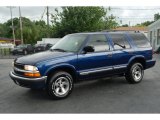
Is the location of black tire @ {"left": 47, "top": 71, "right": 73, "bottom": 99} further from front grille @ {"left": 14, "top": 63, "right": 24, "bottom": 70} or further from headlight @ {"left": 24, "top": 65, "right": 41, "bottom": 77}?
front grille @ {"left": 14, "top": 63, "right": 24, "bottom": 70}

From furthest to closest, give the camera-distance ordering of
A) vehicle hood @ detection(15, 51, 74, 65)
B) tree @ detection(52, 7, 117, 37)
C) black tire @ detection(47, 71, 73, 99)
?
tree @ detection(52, 7, 117, 37) < black tire @ detection(47, 71, 73, 99) < vehicle hood @ detection(15, 51, 74, 65)

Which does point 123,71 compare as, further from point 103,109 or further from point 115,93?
point 103,109

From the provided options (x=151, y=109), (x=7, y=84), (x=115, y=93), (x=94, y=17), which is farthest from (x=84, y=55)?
(x=94, y=17)

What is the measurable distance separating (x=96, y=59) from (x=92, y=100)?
1.28m

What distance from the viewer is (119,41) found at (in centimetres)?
707

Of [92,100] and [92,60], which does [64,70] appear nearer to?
[92,60]

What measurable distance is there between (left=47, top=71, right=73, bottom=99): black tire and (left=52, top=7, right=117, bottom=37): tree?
1911 cm

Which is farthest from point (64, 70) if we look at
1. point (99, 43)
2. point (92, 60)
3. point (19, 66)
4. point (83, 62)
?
point (99, 43)

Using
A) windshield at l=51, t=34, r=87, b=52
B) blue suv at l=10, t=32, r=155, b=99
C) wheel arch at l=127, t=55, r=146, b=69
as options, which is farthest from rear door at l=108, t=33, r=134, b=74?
windshield at l=51, t=34, r=87, b=52

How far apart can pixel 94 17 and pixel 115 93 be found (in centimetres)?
2005

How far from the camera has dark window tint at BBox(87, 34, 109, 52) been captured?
6392 mm

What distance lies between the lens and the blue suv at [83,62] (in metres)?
5.44

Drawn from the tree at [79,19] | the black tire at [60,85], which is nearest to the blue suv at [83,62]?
the black tire at [60,85]

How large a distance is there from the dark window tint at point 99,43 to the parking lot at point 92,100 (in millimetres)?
1299
